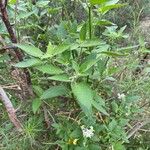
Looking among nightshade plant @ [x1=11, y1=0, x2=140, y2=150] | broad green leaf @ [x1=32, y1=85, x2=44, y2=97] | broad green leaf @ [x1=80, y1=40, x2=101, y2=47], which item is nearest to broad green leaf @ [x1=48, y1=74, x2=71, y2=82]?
nightshade plant @ [x1=11, y1=0, x2=140, y2=150]

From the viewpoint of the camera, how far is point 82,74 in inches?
50.4

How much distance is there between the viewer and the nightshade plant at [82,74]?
1292 mm

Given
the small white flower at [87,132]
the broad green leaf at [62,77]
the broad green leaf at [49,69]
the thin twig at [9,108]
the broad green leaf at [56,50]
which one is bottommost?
the small white flower at [87,132]

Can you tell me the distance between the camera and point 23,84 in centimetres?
154

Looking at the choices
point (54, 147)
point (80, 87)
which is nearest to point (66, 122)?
point (54, 147)

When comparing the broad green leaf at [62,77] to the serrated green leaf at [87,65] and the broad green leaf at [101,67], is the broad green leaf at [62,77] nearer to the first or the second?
the serrated green leaf at [87,65]

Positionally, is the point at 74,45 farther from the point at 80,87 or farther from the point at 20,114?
the point at 20,114

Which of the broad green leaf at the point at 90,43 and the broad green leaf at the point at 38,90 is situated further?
the broad green leaf at the point at 38,90

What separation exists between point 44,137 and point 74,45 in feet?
1.45

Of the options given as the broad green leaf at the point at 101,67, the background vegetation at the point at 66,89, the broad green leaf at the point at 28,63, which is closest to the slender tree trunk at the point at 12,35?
the background vegetation at the point at 66,89

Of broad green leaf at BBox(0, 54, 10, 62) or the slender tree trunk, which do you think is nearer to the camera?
the slender tree trunk

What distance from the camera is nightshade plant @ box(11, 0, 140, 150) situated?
4.24 ft

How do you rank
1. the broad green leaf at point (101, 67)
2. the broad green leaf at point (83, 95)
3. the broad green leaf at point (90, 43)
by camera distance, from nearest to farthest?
the broad green leaf at point (83, 95) → the broad green leaf at point (90, 43) → the broad green leaf at point (101, 67)

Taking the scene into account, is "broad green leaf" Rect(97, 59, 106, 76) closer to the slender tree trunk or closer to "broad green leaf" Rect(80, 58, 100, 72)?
"broad green leaf" Rect(80, 58, 100, 72)
